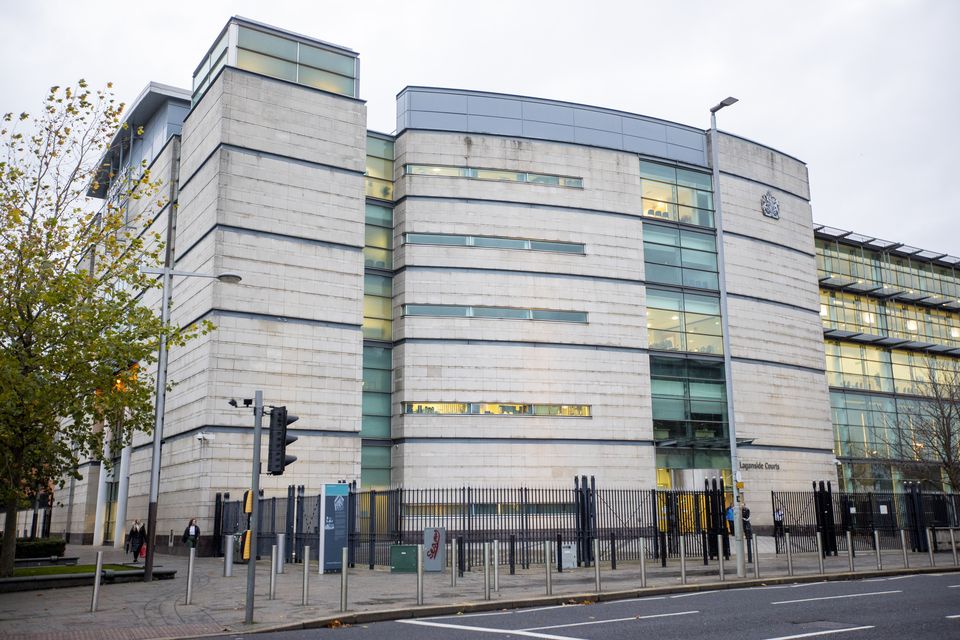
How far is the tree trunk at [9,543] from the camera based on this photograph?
2089 cm

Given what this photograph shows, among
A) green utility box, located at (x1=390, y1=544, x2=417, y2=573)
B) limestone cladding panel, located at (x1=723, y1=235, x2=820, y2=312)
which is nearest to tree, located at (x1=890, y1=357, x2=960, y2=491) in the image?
limestone cladding panel, located at (x1=723, y1=235, x2=820, y2=312)

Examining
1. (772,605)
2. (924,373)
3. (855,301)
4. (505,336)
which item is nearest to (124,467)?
(505,336)

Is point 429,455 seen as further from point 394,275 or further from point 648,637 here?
point 648,637

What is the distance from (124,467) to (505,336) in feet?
80.0

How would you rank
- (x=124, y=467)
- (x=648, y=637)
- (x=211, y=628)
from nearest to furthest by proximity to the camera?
(x=648, y=637) → (x=211, y=628) → (x=124, y=467)

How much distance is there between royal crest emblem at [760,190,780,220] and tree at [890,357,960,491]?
13.2 meters

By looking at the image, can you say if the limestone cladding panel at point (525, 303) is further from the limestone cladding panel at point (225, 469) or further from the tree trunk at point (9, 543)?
the tree trunk at point (9, 543)

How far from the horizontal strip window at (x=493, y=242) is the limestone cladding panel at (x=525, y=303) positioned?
1.66 meters

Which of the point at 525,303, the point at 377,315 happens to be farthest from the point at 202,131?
the point at 525,303

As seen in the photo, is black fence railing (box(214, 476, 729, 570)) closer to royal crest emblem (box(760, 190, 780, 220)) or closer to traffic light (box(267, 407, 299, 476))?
traffic light (box(267, 407, 299, 476))

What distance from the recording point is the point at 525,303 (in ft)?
149

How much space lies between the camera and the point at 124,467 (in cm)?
4903

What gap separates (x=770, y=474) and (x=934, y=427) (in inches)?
373

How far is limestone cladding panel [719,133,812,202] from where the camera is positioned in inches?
2084
